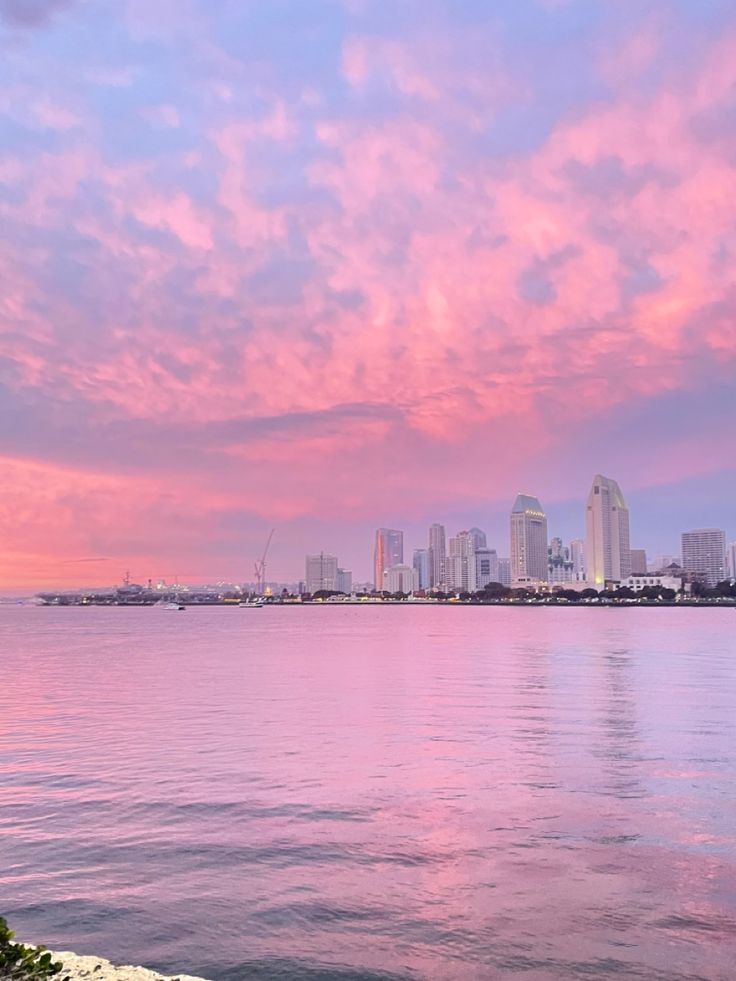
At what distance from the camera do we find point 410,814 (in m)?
20.7

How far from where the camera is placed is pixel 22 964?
903 cm

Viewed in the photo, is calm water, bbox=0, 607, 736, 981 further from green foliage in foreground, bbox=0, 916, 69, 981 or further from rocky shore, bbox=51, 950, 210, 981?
green foliage in foreground, bbox=0, 916, 69, 981

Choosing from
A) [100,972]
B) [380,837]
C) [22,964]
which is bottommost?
[380,837]

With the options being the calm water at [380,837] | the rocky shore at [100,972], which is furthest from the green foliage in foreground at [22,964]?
the calm water at [380,837]

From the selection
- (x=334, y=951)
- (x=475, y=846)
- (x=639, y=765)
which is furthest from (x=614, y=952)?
(x=639, y=765)

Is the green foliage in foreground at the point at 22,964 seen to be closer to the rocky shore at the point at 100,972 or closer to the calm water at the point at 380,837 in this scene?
the rocky shore at the point at 100,972

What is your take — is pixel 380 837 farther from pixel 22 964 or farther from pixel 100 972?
pixel 22 964

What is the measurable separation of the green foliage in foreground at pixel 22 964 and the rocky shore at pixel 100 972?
1.25 ft

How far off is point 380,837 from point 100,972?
959 centimetres

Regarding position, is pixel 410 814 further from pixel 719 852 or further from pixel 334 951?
pixel 334 951

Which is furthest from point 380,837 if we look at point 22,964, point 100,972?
point 22,964

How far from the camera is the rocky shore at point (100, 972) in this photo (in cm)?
952

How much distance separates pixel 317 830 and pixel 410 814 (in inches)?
102

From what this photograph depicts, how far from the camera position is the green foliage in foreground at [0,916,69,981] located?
885cm
